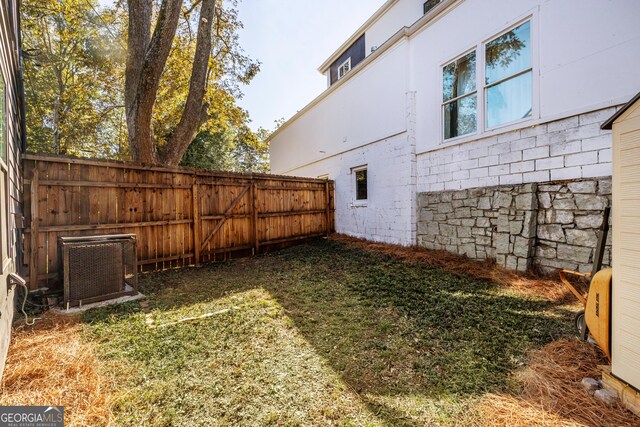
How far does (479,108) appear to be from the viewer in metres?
5.02

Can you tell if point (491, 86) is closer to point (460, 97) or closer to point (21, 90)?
point (460, 97)

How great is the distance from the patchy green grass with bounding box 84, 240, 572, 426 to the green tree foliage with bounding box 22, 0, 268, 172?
22.6ft

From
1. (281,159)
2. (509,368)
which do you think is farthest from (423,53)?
(281,159)

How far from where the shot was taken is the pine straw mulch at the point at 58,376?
156 cm

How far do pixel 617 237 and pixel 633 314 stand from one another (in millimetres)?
444

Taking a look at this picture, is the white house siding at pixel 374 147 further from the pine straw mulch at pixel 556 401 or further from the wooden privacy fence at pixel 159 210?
the pine straw mulch at pixel 556 401

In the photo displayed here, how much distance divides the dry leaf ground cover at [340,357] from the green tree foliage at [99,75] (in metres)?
6.96

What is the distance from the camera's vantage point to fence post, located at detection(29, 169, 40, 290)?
11.2ft

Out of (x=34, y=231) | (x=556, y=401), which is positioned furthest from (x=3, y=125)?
(x=556, y=401)

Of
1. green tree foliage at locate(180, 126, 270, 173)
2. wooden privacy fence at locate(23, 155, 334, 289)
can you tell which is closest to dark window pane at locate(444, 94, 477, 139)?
wooden privacy fence at locate(23, 155, 334, 289)

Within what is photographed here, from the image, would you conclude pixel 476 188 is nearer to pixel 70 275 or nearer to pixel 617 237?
pixel 617 237

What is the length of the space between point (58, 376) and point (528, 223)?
5761 millimetres

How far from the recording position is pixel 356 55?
34.5 feet

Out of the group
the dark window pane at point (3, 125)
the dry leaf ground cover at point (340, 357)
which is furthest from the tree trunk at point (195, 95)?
the dark window pane at point (3, 125)
